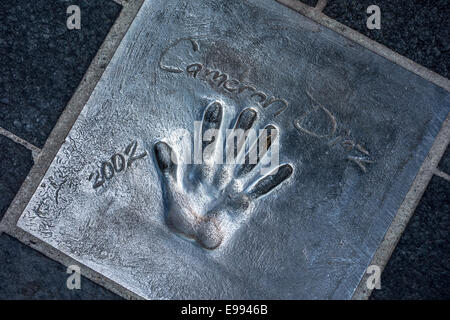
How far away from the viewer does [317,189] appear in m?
1.25

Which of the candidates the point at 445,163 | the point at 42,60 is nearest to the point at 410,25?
the point at 445,163

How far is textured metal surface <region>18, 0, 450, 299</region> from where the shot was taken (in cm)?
125

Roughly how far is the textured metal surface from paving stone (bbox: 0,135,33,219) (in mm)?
66

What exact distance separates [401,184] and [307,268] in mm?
318

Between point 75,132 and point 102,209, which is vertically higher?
point 75,132

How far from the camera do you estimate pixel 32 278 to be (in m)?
1.27

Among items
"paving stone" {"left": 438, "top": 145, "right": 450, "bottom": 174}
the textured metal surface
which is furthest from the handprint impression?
"paving stone" {"left": 438, "top": 145, "right": 450, "bottom": 174}

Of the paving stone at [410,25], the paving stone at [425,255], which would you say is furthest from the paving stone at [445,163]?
the paving stone at [410,25]

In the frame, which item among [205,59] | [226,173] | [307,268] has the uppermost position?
[205,59]

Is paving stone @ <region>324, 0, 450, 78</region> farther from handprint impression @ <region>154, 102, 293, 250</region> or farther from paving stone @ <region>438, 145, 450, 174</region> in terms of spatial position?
handprint impression @ <region>154, 102, 293, 250</region>

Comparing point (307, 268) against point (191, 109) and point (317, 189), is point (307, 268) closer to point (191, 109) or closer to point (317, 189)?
point (317, 189)

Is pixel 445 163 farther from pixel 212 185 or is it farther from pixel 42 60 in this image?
pixel 42 60
